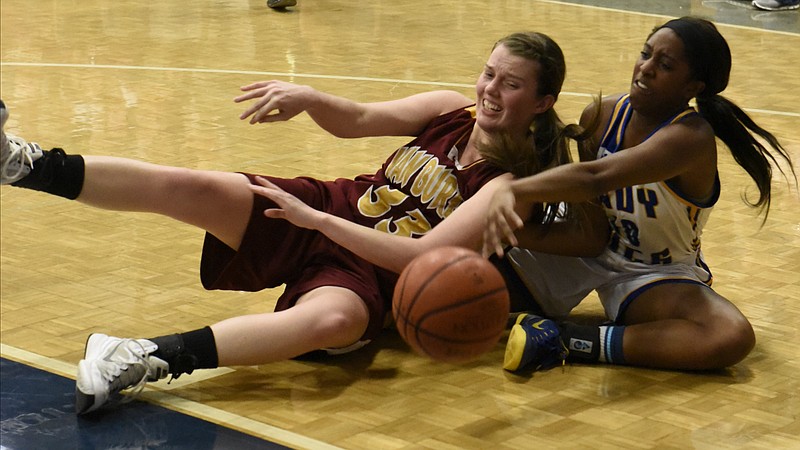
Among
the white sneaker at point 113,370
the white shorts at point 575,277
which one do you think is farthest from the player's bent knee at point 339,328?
the white shorts at point 575,277

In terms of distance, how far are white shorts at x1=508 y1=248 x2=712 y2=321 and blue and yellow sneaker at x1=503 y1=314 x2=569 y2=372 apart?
17 cm

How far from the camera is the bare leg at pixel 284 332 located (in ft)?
10.5

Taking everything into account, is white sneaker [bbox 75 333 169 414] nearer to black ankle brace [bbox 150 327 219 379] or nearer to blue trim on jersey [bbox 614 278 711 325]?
black ankle brace [bbox 150 327 219 379]

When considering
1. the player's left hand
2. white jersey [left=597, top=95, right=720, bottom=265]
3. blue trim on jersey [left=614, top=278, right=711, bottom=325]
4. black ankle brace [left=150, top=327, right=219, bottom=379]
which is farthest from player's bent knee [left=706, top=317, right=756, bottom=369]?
black ankle brace [left=150, top=327, right=219, bottom=379]

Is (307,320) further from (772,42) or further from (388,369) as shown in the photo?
(772,42)

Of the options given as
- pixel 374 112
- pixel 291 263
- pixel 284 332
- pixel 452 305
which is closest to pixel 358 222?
pixel 291 263

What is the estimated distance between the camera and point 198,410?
3.09 m

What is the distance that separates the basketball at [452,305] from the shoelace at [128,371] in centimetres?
69

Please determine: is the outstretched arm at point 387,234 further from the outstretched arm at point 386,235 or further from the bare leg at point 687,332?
the bare leg at point 687,332

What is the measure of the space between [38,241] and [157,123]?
1888mm

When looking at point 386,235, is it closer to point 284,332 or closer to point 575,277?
point 284,332

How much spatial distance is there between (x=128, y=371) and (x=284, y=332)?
41 centimetres

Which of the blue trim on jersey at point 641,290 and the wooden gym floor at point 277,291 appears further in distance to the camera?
the blue trim on jersey at point 641,290

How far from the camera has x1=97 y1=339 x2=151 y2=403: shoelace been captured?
120 inches
